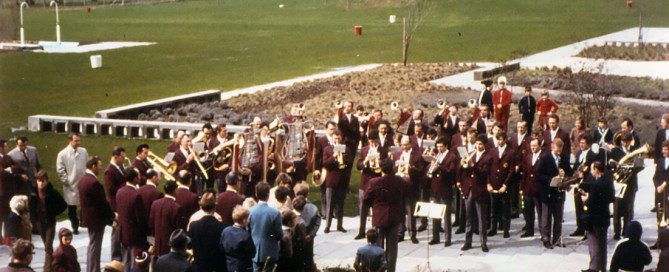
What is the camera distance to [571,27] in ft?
206

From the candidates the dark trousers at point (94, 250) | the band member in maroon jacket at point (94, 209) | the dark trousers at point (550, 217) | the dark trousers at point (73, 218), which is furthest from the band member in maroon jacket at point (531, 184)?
the dark trousers at point (73, 218)

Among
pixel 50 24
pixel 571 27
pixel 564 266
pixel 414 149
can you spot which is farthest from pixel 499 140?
pixel 50 24

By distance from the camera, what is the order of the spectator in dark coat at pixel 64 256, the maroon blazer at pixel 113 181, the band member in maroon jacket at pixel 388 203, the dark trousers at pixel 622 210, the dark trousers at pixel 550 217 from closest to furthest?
the spectator in dark coat at pixel 64 256 → the band member in maroon jacket at pixel 388 203 → the maroon blazer at pixel 113 181 → the dark trousers at pixel 550 217 → the dark trousers at pixel 622 210

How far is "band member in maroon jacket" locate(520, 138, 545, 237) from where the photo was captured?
48.8 ft

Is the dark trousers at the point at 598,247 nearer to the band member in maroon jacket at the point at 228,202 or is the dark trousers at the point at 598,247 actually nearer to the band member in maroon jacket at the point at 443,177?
the band member in maroon jacket at the point at 443,177

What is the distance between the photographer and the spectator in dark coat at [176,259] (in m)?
9.79

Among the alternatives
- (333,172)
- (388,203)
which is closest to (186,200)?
(388,203)

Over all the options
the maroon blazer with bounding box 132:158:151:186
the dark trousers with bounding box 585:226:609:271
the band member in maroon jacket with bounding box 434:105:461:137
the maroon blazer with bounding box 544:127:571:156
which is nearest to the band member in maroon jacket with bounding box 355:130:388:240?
the maroon blazer with bounding box 544:127:571:156

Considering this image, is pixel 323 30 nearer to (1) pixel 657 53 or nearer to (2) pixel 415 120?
(1) pixel 657 53

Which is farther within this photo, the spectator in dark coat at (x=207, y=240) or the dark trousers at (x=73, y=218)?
the dark trousers at (x=73, y=218)

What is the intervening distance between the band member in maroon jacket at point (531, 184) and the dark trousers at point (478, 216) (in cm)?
76

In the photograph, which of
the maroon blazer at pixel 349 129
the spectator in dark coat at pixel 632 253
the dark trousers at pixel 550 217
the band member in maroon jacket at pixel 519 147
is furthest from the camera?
the maroon blazer at pixel 349 129

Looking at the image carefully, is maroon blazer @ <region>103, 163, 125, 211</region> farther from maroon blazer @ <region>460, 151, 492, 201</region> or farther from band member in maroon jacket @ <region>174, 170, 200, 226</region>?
maroon blazer @ <region>460, 151, 492, 201</region>

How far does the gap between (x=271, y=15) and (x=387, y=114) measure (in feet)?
178
